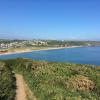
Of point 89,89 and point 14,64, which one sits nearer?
point 89,89

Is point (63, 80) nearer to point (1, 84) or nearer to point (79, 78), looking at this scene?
point (79, 78)

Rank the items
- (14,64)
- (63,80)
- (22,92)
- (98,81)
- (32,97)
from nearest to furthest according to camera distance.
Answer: (32,97) < (22,92) < (63,80) < (98,81) < (14,64)

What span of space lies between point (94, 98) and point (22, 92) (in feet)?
21.1

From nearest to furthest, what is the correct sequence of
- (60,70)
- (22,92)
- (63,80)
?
(22,92) → (63,80) → (60,70)

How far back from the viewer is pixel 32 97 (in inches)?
690

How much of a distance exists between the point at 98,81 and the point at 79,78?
2.05 metres

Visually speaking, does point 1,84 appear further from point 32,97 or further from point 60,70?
point 60,70

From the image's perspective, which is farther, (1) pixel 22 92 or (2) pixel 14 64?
(2) pixel 14 64

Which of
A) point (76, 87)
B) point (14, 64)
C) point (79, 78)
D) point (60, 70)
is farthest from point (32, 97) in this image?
point (14, 64)

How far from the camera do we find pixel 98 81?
2412 cm

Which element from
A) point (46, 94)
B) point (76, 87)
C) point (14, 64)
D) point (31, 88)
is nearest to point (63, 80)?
point (76, 87)

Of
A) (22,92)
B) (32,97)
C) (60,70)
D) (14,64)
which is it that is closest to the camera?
(32,97)

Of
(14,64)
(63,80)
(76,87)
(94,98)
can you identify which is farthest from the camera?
(14,64)

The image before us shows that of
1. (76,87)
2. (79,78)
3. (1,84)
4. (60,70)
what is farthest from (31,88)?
(60,70)
